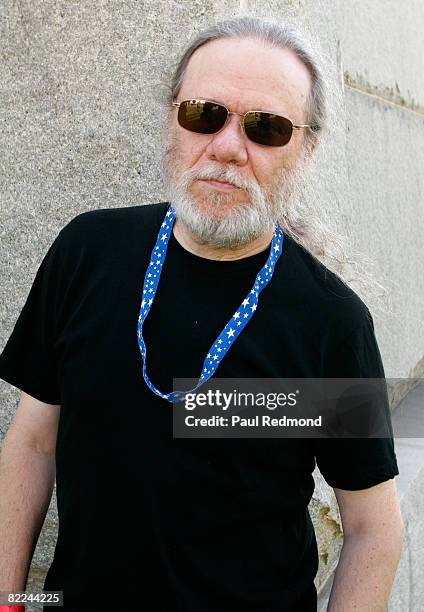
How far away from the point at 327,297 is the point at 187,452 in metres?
0.48

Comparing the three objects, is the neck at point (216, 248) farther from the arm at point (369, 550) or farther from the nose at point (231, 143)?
the arm at point (369, 550)

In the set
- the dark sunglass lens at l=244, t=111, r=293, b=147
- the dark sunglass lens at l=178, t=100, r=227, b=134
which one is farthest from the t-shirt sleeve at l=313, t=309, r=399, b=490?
the dark sunglass lens at l=178, t=100, r=227, b=134

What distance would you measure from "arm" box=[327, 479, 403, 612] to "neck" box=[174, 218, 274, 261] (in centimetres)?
62

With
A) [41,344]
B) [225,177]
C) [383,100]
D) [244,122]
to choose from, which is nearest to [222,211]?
[225,177]

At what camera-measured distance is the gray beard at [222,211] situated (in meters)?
1.60

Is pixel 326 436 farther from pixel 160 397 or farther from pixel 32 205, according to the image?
pixel 32 205

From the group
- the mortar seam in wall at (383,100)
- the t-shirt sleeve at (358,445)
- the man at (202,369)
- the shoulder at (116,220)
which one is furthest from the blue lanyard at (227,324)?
the mortar seam in wall at (383,100)

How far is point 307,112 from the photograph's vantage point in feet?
5.71

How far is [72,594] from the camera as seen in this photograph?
1.58 meters

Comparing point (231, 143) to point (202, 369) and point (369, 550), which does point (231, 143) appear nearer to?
point (202, 369)

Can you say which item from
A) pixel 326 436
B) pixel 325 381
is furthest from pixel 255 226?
pixel 326 436

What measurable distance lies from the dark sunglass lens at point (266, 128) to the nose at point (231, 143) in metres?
0.02

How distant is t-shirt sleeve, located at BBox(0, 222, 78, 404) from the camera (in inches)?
66.5

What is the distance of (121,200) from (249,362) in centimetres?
113
